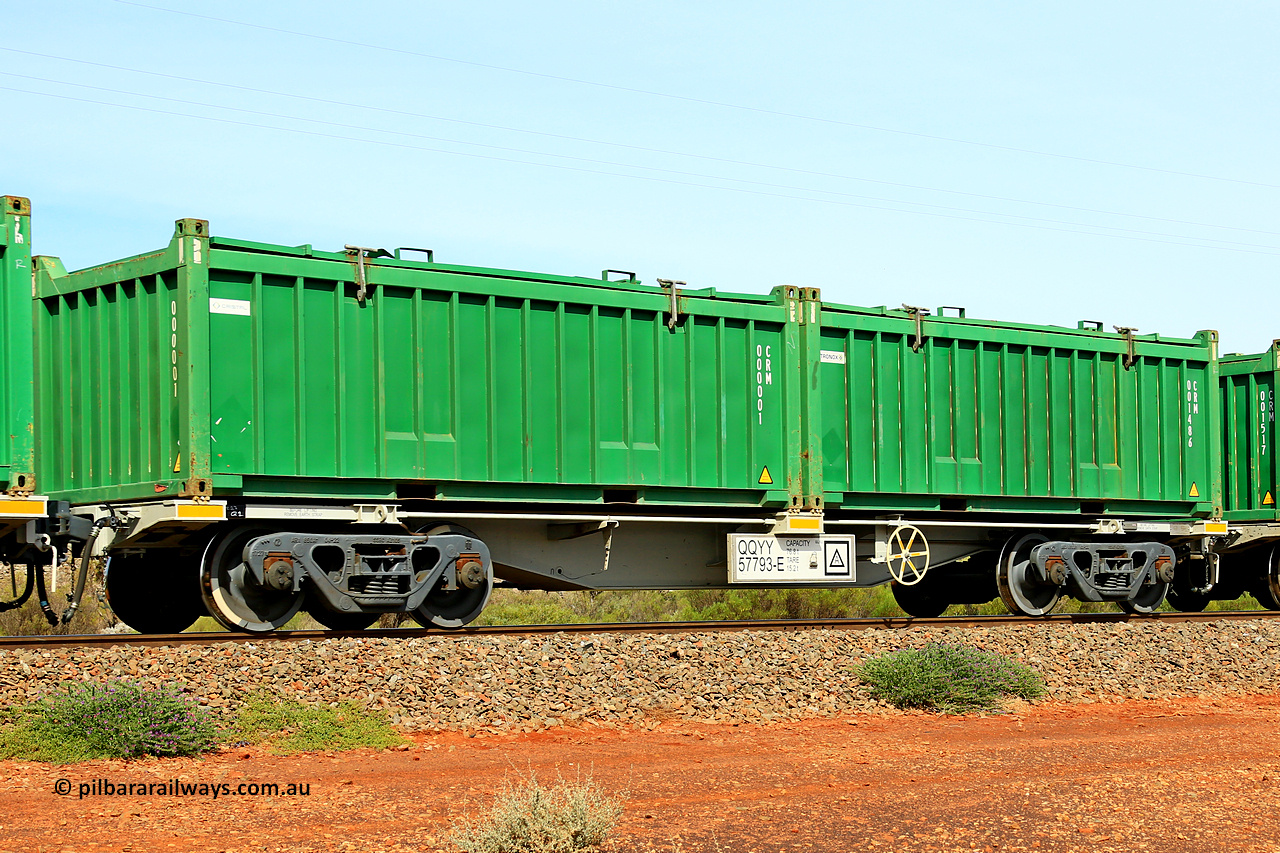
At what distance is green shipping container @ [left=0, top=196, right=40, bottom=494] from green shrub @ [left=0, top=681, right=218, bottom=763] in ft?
8.20

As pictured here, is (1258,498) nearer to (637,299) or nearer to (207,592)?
(637,299)

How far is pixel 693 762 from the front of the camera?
340 inches

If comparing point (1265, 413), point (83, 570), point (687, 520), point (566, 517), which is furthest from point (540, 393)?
point (1265, 413)

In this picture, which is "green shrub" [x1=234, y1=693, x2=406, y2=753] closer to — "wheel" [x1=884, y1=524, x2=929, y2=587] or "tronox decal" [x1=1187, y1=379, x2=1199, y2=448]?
"wheel" [x1=884, y1=524, x2=929, y2=587]

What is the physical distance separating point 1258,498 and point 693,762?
497 inches

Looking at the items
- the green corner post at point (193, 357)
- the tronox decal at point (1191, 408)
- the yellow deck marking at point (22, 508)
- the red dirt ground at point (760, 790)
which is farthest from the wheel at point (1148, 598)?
the yellow deck marking at point (22, 508)

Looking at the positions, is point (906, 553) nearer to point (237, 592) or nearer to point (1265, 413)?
point (1265, 413)

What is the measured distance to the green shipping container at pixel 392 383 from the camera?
37.0 feet

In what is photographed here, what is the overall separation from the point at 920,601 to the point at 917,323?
4.03 m

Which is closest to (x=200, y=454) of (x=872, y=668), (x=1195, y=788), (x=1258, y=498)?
(x=872, y=668)

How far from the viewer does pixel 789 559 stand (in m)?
14.0

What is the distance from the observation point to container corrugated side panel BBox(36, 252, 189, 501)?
1127cm

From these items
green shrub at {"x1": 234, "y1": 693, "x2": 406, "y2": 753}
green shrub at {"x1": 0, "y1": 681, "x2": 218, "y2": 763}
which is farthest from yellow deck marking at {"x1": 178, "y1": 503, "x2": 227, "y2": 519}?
green shrub at {"x1": 0, "y1": 681, "x2": 218, "y2": 763}

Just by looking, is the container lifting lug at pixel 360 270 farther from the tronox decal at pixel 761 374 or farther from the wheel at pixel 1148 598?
the wheel at pixel 1148 598
